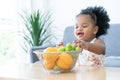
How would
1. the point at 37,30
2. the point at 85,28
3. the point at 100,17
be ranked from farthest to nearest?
the point at 37,30, the point at 100,17, the point at 85,28

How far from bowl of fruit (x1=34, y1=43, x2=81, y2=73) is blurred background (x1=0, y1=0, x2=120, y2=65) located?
237 centimetres

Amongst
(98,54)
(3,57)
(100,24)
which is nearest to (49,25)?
(3,57)

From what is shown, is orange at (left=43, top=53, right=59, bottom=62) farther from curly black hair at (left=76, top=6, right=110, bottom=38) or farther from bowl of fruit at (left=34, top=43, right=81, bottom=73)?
curly black hair at (left=76, top=6, right=110, bottom=38)

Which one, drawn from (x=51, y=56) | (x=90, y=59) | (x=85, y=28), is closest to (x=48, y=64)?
(x=51, y=56)

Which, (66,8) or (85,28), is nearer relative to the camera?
(85,28)

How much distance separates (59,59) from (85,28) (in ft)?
2.30

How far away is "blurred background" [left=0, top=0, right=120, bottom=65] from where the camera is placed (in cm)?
346

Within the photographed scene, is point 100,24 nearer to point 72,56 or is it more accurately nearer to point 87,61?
point 87,61

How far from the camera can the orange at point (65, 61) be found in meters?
1.08

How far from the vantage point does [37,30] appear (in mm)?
3504

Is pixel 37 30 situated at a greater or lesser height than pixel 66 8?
lesser

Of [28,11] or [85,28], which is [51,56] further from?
[28,11]

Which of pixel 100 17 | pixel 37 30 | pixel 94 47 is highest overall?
pixel 100 17

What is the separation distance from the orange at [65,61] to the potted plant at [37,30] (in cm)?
236
